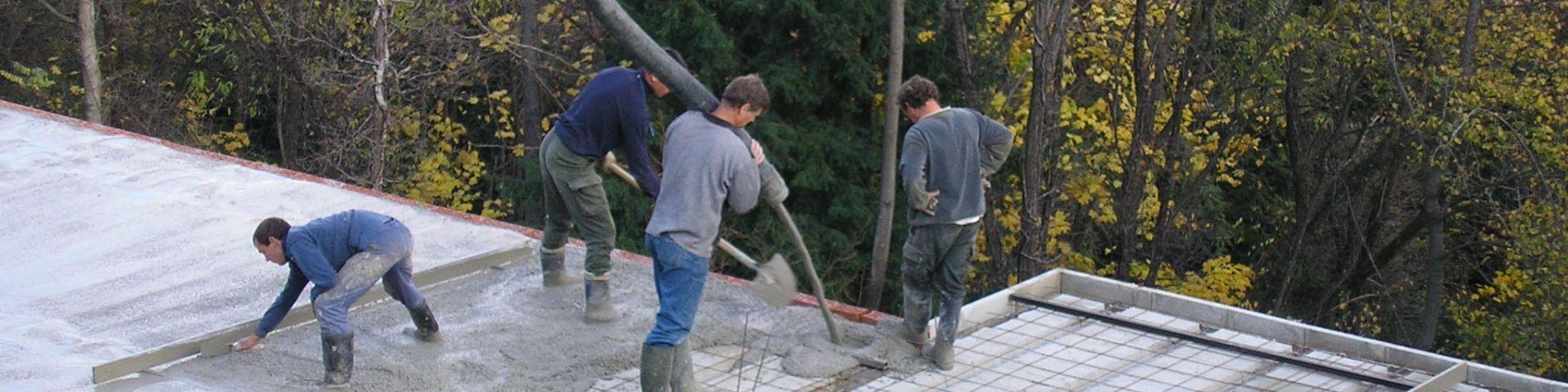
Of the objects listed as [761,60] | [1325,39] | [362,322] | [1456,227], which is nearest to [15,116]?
[362,322]

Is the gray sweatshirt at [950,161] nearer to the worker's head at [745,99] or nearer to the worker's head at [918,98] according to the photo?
the worker's head at [918,98]

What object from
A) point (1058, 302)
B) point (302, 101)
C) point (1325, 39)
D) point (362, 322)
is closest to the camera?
point (362, 322)

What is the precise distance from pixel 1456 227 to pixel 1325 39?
2.99 m

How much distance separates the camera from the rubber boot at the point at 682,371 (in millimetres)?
6914

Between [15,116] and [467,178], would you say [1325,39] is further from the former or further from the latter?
[15,116]

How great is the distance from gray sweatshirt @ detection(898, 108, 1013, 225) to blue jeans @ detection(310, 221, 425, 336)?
2.16 meters

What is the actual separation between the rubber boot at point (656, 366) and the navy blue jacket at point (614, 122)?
0.87 meters

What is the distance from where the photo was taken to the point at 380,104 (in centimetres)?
1678

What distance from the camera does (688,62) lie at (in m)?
17.0

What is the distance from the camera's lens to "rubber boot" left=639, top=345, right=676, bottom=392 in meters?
6.72

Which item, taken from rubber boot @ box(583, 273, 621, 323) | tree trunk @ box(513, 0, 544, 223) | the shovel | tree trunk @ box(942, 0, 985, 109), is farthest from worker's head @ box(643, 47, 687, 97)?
tree trunk @ box(513, 0, 544, 223)

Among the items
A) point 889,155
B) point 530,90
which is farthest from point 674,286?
point 530,90

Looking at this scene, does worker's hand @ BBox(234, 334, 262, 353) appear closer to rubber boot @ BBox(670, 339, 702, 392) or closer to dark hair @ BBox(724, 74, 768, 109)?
rubber boot @ BBox(670, 339, 702, 392)

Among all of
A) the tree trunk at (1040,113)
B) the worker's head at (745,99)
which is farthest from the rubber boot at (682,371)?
the tree trunk at (1040,113)
